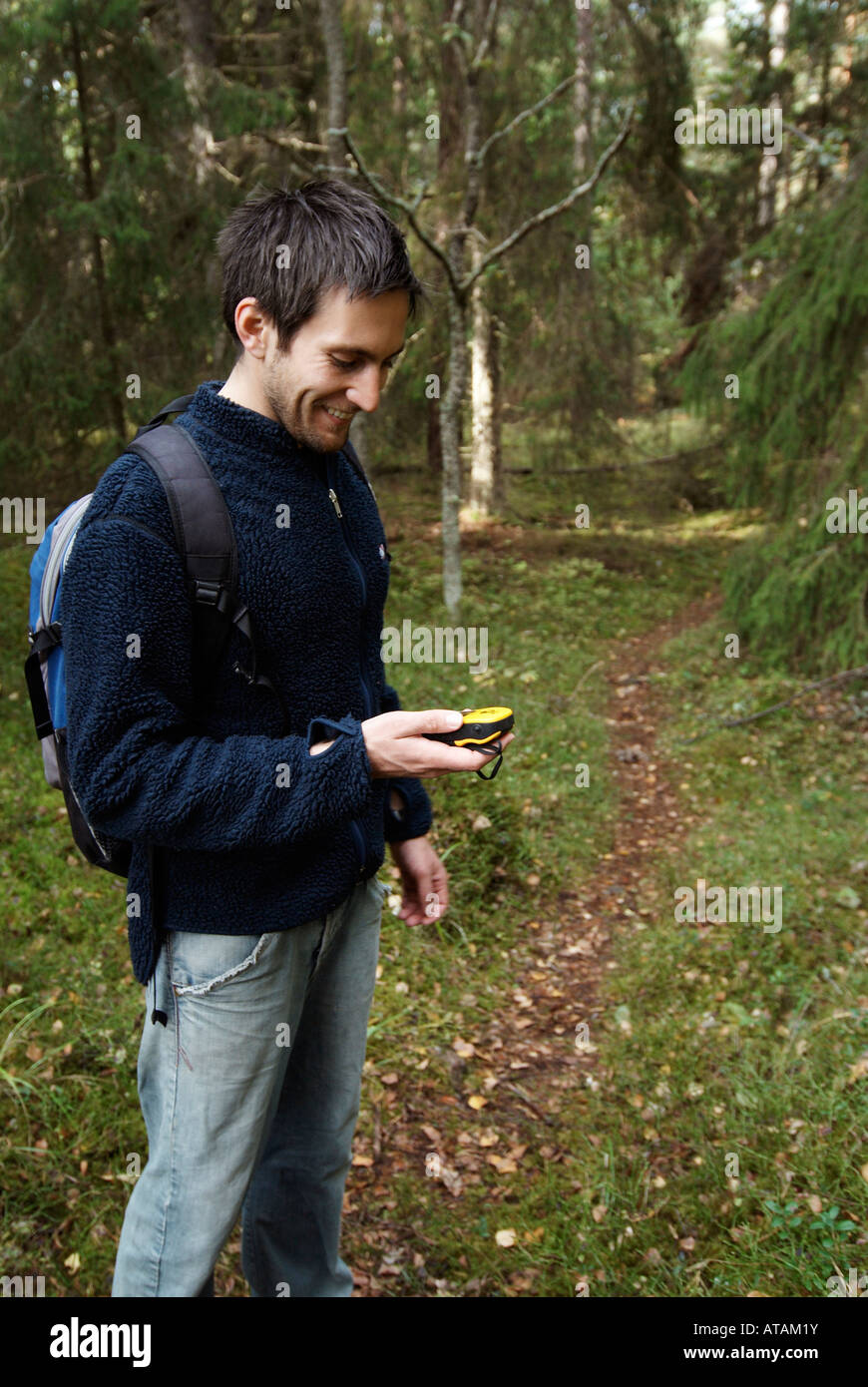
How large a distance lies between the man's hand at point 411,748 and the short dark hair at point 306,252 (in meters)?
0.74

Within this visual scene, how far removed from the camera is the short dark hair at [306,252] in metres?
1.74

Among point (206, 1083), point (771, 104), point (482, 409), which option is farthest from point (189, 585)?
point (771, 104)

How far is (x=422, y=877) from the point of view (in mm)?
2598

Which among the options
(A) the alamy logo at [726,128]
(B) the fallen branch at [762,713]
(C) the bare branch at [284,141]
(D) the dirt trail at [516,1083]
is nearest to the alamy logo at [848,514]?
(B) the fallen branch at [762,713]

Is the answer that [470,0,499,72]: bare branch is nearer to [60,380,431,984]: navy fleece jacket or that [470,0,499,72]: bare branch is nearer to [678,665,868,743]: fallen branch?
[678,665,868,743]: fallen branch

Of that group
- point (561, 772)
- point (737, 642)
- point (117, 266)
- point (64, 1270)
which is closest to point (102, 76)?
point (117, 266)

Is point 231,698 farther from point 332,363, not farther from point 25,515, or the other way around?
point 25,515

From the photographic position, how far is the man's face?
176 centimetres
